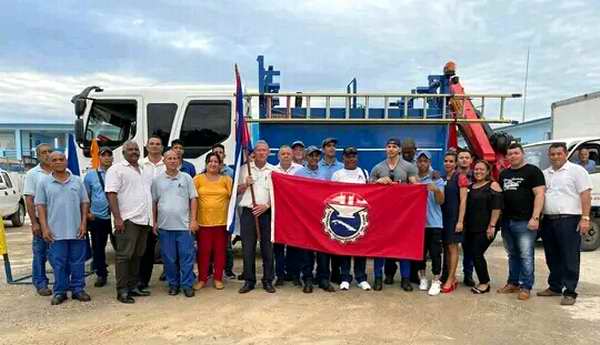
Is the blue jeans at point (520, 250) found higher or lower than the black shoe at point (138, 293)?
higher

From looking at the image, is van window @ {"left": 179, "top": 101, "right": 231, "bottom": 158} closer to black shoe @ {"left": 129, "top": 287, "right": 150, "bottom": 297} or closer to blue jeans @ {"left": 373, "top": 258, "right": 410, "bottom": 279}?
black shoe @ {"left": 129, "top": 287, "right": 150, "bottom": 297}

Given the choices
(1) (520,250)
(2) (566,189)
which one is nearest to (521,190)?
(2) (566,189)

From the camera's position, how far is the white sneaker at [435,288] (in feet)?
18.2

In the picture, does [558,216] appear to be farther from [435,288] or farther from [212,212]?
[212,212]

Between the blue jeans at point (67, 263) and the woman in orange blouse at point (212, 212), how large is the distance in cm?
133

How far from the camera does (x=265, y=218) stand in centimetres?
571

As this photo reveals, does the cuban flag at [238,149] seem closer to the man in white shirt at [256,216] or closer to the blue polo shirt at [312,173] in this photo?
the man in white shirt at [256,216]

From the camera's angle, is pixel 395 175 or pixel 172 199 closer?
pixel 172 199

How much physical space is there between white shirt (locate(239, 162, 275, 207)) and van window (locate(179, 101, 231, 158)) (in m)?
1.57

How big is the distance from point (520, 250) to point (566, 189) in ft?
2.84

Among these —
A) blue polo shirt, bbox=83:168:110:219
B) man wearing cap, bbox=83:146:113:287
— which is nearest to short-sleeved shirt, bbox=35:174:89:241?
man wearing cap, bbox=83:146:113:287

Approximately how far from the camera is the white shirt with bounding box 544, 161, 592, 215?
205 inches

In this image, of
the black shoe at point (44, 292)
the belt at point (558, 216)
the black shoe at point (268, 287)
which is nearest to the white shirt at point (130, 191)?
the black shoe at point (44, 292)

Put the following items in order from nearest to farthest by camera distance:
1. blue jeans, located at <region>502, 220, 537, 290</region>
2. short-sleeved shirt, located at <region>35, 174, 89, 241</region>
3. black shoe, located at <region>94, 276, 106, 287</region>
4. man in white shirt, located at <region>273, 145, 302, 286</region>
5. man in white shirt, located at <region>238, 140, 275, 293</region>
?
short-sleeved shirt, located at <region>35, 174, 89, 241</region> → blue jeans, located at <region>502, 220, 537, 290</region> → man in white shirt, located at <region>238, 140, 275, 293</region> → man in white shirt, located at <region>273, 145, 302, 286</region> → black shoe, located at <region>94, 276, 106, 287</region>
